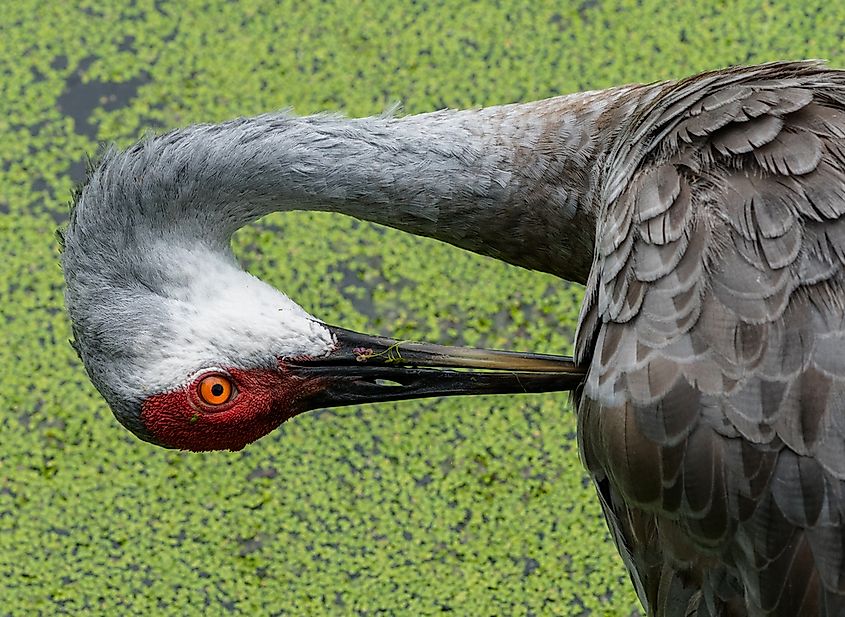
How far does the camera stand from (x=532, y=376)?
2354mm

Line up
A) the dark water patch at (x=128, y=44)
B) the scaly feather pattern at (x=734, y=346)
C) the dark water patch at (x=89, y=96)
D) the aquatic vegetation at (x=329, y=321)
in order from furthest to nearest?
the dark water patch at (x=128, y=44)
the dark water patch at (x=89, y=96)
the aquatic vegetation at (x=329, y=321)
the scaly feather pattern at (x=734, y=346)

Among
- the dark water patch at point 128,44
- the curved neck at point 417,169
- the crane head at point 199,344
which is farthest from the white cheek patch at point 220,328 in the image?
the dark water patch at point 128,44

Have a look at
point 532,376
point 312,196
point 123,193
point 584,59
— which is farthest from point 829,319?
point 584,59

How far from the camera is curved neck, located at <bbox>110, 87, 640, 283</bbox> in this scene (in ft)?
7.84

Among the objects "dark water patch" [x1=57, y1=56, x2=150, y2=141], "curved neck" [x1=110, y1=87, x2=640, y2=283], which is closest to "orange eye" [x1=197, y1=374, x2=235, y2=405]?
"curved neck" [x1=110, y1=87, x2=640, y2=283]

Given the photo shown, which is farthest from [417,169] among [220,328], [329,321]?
[329,321]

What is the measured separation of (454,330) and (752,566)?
199cm

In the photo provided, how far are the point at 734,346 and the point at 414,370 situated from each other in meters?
0.70

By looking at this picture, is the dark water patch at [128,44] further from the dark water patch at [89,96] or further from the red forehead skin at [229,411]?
the red forehead skin at [229,411]

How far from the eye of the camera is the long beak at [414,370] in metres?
2.36

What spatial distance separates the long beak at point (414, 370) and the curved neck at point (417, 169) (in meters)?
0.33

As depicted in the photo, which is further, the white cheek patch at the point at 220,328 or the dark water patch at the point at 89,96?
the dark water patch at the point at 89,96

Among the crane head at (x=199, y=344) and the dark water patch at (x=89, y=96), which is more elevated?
the crane head at (x=199, y=344)

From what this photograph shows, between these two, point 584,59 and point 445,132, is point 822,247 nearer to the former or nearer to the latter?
point 445,132
